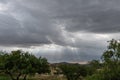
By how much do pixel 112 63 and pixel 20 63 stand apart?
3593 centimetres

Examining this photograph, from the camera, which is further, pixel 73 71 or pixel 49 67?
pixel 73 71

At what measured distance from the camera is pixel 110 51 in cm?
4294

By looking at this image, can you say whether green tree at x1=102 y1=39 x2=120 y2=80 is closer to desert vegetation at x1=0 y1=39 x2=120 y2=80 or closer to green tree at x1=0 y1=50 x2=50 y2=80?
desert vegetation at x1=0 y1=39 x2=120 y2=80

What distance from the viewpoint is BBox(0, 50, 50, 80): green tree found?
7338cm

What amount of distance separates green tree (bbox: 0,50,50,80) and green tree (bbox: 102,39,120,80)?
3269cm

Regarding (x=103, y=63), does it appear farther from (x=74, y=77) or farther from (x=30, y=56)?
(x=74, y=77)

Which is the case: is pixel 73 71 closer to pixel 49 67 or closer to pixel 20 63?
pixel 49 67

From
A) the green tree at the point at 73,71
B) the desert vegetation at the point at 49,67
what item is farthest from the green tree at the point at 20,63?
the green tree at the point at 73,71

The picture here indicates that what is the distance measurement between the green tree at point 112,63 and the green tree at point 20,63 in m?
32.7

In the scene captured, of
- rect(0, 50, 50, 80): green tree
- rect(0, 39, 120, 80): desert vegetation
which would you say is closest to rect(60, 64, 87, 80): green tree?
rect(0, 39, 120, 80): desert vegetation

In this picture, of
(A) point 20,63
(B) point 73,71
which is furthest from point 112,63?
(B) point 73,71

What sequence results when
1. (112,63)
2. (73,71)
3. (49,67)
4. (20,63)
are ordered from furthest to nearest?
1. (73,71)
2. (49,67)
3. (20,63)
4. (112,63)

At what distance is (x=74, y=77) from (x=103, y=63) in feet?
188

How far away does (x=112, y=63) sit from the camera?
4291cm
